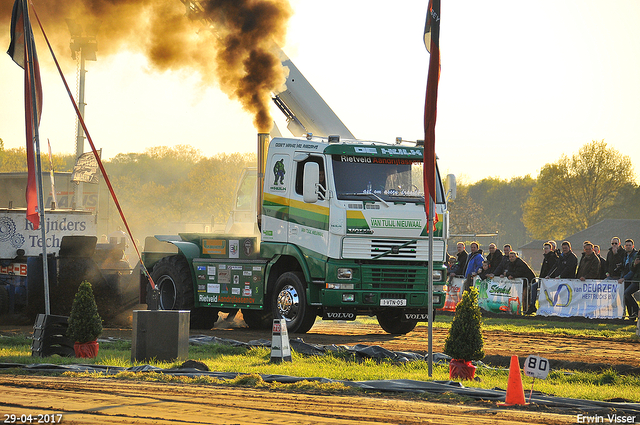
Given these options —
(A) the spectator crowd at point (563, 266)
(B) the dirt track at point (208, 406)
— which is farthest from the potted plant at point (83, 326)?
(A) the spectator crowd at point (563, 266)

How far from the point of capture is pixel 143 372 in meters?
10.5

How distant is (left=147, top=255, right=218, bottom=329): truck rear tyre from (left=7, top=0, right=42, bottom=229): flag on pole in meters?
3.81

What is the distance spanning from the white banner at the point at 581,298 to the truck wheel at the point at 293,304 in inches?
314

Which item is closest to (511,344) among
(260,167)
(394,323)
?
(394,323)

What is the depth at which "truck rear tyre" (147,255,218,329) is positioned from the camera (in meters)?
18.1

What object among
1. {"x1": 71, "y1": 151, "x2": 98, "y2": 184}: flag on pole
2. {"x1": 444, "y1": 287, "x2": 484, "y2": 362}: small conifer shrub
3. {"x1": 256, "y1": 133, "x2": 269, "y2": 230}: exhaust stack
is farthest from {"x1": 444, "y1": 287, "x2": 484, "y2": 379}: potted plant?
{"x1": 71, "y1": 151, "x2": 98, "y2": 184}: flag on pole

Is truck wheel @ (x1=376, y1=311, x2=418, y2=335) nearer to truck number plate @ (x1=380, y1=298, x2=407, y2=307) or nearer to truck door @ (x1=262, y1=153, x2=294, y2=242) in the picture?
truck number plate @ (x1=380, y1=298, x2=407, y2=307)

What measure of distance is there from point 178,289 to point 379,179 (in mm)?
5227

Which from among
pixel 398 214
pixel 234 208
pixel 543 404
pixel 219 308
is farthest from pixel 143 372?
pixel 234 208

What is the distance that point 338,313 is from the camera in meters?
16.0

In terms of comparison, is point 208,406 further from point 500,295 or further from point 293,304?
point 500,295

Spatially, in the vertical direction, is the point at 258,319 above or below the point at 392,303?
below

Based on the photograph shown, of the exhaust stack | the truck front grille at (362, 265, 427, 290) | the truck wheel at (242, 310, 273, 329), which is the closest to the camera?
the truck front grille at (362, 265, 427, 290)

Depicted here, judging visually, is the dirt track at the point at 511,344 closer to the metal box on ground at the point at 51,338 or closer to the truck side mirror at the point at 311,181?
the truck side mirror at the point at 311,181
